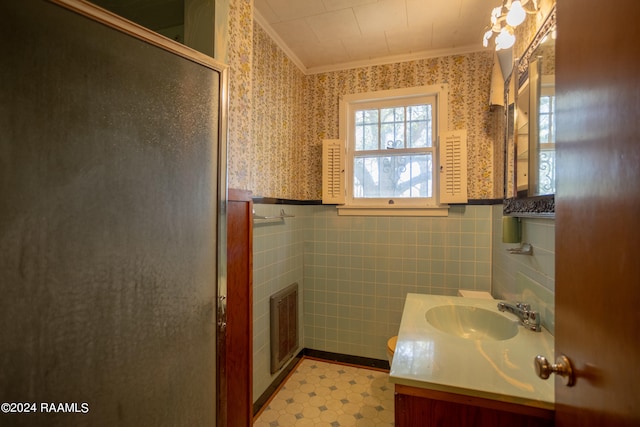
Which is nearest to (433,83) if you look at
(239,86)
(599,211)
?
(239,86)

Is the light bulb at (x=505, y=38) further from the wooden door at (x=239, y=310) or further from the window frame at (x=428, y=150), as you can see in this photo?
the wooden door at (x=239, y=310)

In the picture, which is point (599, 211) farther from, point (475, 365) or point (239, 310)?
point (239, 310)

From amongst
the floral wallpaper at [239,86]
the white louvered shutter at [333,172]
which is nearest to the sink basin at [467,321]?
the floral wallpaper at [239,86]

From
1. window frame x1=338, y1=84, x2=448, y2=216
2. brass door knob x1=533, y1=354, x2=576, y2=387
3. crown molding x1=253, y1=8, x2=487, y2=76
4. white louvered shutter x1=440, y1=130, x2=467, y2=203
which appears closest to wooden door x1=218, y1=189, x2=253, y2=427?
brass door knob x1=533, y1=354, x2=576, y2=387

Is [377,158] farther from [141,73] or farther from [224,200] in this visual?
[141,73]

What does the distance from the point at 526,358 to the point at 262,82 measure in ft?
6.99

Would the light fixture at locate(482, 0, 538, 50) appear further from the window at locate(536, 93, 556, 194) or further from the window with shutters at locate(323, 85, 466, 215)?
the window with shutters at locate(323, 85, 466, 215)

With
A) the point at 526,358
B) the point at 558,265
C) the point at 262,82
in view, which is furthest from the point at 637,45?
the point at 262,82

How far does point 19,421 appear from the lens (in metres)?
0.50

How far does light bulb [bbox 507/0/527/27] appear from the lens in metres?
1.22

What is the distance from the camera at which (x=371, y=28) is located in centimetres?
199

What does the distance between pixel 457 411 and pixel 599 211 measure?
0.67 metres

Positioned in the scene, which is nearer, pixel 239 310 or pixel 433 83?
pixel 239 310

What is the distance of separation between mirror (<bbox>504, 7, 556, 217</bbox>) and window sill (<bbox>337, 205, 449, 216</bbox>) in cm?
67
